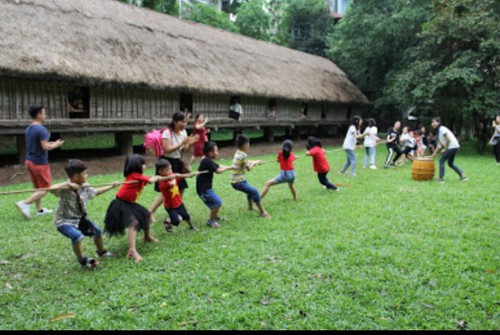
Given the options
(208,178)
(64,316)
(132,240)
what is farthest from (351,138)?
(64,316)

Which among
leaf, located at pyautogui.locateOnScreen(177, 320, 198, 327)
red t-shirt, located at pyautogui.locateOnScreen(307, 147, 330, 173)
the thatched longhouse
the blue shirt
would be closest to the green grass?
leaf, located at pyautogui.locateOnScreen(177, 320, 198, 327)

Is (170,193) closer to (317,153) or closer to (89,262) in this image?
(89,262)

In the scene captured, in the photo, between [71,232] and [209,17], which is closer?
[71,232]

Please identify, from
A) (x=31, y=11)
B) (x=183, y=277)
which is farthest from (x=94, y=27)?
(x=183, y=277)

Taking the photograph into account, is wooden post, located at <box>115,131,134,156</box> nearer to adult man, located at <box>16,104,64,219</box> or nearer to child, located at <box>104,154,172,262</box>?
adult man, located at <box>16,104,64,219</box>

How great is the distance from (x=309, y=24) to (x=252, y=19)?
4.60 m

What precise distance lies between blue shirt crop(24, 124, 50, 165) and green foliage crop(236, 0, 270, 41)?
27270mm

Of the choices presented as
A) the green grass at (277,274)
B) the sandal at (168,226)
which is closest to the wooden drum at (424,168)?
the green grass at (277,274)

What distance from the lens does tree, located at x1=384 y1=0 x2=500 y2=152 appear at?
54.4ft

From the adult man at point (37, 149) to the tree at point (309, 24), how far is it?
2718 centimetres

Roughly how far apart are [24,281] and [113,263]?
959 millimetres

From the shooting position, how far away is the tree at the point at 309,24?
31.2 m

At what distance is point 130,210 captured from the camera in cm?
506

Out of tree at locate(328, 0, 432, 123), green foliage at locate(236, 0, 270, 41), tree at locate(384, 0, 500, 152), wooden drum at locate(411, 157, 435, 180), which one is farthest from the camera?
green foliage at locate(236, 0, 270, 41)
